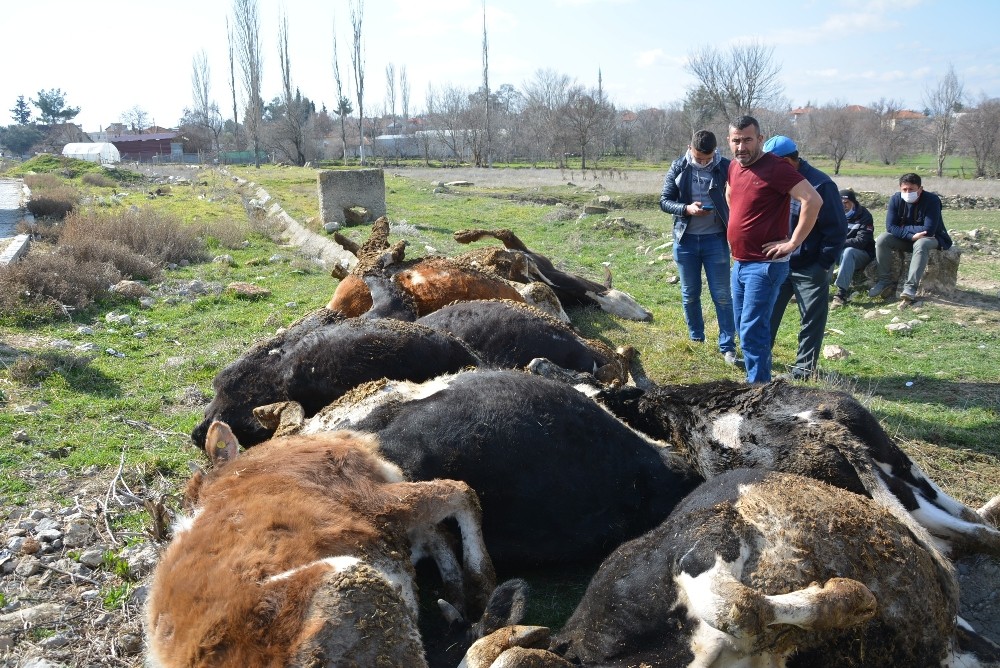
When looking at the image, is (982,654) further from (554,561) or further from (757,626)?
(554,561)

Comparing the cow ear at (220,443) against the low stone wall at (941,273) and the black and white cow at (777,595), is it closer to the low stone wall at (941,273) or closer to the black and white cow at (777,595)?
the black and white cow at (777,595)

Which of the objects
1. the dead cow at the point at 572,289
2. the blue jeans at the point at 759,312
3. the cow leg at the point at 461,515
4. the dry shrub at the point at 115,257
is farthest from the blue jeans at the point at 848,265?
the dry shrub at the point at 115,257

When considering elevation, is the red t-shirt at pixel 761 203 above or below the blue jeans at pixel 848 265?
above

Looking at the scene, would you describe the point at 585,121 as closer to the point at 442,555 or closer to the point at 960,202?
the point at 960,202

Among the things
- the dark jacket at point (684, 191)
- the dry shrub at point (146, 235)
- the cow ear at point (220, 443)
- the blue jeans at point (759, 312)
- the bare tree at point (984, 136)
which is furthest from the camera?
the bare tree at point (984, 136)

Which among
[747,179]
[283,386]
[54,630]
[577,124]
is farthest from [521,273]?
[577,124]

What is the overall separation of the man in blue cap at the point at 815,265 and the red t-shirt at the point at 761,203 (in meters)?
0.85

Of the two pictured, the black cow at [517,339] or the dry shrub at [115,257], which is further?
the dry shrub at [115,257]

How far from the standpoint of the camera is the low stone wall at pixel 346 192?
1761 centimetres

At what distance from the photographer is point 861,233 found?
37.1ft

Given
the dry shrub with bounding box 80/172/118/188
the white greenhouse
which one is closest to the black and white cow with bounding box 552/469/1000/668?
the dry shrub with bounding box 80/172/118/188

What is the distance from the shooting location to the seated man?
11.1 metres

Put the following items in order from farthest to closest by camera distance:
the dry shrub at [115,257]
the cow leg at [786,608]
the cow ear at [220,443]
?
the dry shrub at [115,257] < the cow ear at [220,443] < the cow leg at [786,608]

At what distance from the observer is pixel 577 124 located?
4197 centimetres
